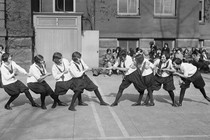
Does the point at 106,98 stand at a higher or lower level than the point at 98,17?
lower

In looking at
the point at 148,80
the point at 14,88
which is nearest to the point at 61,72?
the point at 14,88

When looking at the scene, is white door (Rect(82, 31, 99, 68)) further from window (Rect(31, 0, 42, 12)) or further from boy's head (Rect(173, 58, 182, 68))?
boy's head (Rect(173, 58, 182, 68))

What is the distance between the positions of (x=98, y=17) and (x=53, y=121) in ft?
41.4

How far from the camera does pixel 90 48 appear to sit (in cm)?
1802

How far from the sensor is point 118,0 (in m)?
18.9

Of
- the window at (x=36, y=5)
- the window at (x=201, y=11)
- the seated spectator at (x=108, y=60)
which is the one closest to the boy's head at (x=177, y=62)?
the seated spectator at (x=108, y=60)

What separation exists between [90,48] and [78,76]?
1008 centimetres

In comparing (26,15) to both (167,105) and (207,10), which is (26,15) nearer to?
(167,105)

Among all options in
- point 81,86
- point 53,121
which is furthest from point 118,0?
point 53,121

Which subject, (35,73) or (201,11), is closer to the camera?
(35,73)

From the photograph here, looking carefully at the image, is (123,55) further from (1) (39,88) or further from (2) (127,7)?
(2) (127,7)

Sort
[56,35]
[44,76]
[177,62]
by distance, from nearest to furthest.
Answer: [44,76], [177,62], [56,35]

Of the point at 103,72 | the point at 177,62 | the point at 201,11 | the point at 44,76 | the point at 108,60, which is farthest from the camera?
the point at 201,11

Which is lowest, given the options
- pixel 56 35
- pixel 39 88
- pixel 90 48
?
pixel 39 88
